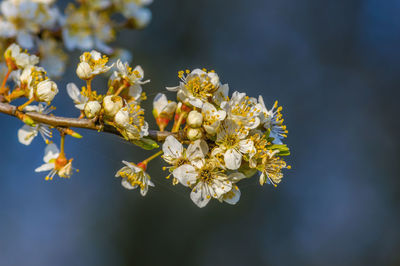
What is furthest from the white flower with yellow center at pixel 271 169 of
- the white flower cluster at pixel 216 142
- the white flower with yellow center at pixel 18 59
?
the white flower with yellow center at pixel 18 59

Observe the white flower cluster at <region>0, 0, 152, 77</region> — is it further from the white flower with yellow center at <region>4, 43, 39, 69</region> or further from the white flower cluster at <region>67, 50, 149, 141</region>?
the white flower cluster at <region>67, 50, 149, 141</region>

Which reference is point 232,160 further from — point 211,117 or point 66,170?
point 66,170

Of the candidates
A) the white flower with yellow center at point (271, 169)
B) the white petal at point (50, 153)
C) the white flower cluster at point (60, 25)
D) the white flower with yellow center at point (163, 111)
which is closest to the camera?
the white flower with yellow center at point (271, 169)

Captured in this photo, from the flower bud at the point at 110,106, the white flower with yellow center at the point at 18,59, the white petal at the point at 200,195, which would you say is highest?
the white petal at the point at 200,195

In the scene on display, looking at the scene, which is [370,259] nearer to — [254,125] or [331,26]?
[331,26]

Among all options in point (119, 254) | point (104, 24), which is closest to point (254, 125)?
point (104, 24)

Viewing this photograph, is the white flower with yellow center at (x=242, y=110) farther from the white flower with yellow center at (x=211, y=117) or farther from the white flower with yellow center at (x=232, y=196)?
the white flower with yellow center at (x=232, y=196)

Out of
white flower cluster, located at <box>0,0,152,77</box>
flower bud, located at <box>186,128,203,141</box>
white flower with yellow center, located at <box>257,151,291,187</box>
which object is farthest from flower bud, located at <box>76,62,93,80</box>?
white flower cluster, located at <box>0,0,152,77</box>

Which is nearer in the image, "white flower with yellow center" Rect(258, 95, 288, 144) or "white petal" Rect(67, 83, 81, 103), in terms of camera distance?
"white flower with yellow center" Rect(258, 95, 288, 144)
